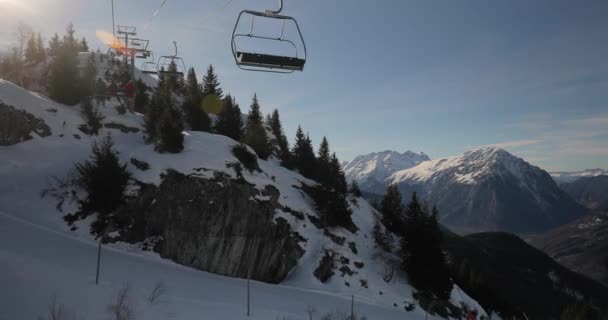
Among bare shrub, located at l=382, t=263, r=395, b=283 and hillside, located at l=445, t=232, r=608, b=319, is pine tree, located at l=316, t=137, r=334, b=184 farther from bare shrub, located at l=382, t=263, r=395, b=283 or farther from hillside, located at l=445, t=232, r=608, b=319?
hillside, located at l=445, t=232, r=608, b=319

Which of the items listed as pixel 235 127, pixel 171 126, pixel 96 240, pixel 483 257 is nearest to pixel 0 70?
pixel 235 127

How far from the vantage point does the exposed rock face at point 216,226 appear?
23.1 meters

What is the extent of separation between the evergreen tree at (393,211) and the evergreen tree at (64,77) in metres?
43.9

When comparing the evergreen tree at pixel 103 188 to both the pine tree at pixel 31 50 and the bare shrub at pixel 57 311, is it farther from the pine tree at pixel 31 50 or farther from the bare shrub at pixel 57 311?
the pine tree at pixel 31 50

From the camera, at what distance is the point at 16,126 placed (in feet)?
86.8

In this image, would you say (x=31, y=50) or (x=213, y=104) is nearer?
(x=213, y=104)

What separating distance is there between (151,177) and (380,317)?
841 inches

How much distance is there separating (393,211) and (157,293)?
3872 centimetres

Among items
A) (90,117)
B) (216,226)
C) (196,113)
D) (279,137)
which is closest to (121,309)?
(216,226)

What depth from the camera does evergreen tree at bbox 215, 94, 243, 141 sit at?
163 feet

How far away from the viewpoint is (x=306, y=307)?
20859 millimetres

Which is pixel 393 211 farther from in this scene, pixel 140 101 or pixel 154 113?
pixel 140 101

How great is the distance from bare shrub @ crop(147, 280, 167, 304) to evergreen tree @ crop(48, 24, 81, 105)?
3087 cm

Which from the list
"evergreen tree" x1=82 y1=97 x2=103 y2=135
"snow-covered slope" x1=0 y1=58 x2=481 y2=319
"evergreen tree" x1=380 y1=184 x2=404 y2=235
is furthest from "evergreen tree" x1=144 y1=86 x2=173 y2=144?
"evergreen tree" x1=380 y1=184 x2=404 y2=235
